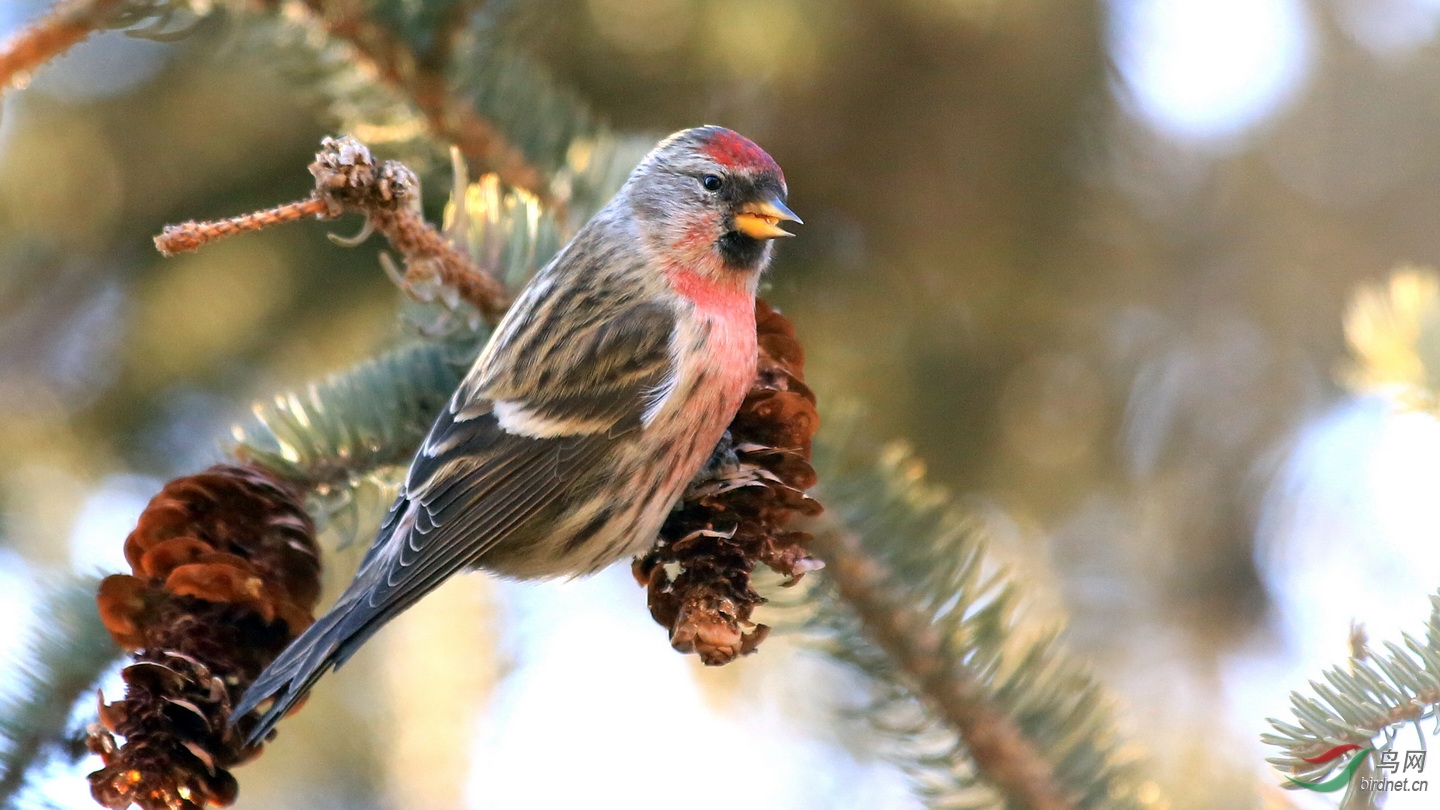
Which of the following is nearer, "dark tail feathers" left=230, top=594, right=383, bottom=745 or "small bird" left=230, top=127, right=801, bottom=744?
"dark tail feathers" left=230, top=594, right=383, bottom=745

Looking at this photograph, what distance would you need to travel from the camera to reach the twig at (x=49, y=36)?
3.67ft

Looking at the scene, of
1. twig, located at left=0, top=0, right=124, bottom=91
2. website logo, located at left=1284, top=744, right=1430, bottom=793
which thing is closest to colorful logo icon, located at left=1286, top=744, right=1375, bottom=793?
website logo, located at left=1284, top=744, right=1430, bottom=793

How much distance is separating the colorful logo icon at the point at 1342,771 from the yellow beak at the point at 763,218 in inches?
38.5

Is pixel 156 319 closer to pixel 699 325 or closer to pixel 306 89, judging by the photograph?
pixel 306 89

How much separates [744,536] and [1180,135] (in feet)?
5.57

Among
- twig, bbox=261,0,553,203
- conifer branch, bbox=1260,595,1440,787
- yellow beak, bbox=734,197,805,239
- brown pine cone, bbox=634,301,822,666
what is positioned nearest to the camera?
conifer branch, bbox=1260,595,1440,787

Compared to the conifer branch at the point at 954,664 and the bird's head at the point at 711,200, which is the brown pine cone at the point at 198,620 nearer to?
the conifer branch at the point at 954,664

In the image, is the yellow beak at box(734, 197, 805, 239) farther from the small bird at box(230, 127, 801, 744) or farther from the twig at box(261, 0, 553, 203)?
the twig at box(261, 0, 553, 203)

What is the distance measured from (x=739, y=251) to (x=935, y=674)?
0.74 metres

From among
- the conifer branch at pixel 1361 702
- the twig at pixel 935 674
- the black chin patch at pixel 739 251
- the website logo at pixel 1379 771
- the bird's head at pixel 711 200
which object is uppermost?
the bird's head at pixel 711 200

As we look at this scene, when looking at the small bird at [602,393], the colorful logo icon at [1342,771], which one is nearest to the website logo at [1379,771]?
the colorful logo icon at [1342,771]

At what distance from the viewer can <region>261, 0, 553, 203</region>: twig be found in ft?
4.79

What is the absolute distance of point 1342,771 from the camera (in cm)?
108

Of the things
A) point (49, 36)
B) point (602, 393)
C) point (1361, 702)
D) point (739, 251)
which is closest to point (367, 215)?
point (49, 36)
